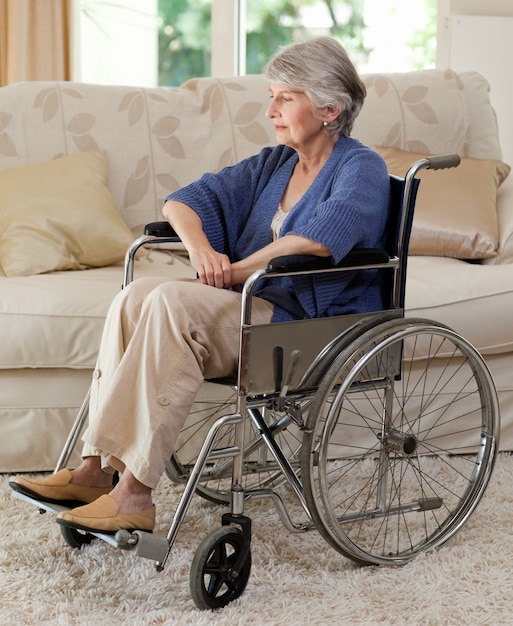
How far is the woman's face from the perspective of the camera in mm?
1871

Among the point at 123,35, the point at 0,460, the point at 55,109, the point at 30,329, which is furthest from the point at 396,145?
the point at 123,35

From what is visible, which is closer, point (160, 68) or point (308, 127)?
point (308, 127)

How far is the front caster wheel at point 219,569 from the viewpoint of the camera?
1565mm

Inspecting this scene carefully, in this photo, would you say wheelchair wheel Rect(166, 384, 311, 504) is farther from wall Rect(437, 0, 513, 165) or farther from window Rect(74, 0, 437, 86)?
window Rect(74, 0, 437, 86)

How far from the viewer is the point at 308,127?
1.89 meters

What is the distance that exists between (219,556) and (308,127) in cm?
87

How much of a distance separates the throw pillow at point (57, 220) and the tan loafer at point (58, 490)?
32.0 inches

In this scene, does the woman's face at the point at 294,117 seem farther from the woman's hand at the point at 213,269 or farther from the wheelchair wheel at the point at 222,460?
the wheelchair wheel at the point at 222,460

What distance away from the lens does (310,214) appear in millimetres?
1838

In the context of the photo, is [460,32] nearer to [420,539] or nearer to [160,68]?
[160,68]

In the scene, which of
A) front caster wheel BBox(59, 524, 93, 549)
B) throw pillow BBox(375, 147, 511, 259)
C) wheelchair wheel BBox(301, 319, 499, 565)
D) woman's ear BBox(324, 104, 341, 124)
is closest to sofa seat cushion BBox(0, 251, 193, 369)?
front caster wheel BBox(59, 524, 93, 549)

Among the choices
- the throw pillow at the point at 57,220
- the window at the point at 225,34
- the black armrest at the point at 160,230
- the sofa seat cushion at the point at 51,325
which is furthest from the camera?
the window at the point at 225,34

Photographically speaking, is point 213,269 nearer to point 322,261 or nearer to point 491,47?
point 322,261

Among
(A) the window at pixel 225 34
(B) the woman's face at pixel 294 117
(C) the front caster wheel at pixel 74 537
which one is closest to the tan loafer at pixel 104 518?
(C) the front caster wheel at pixel 74 537
